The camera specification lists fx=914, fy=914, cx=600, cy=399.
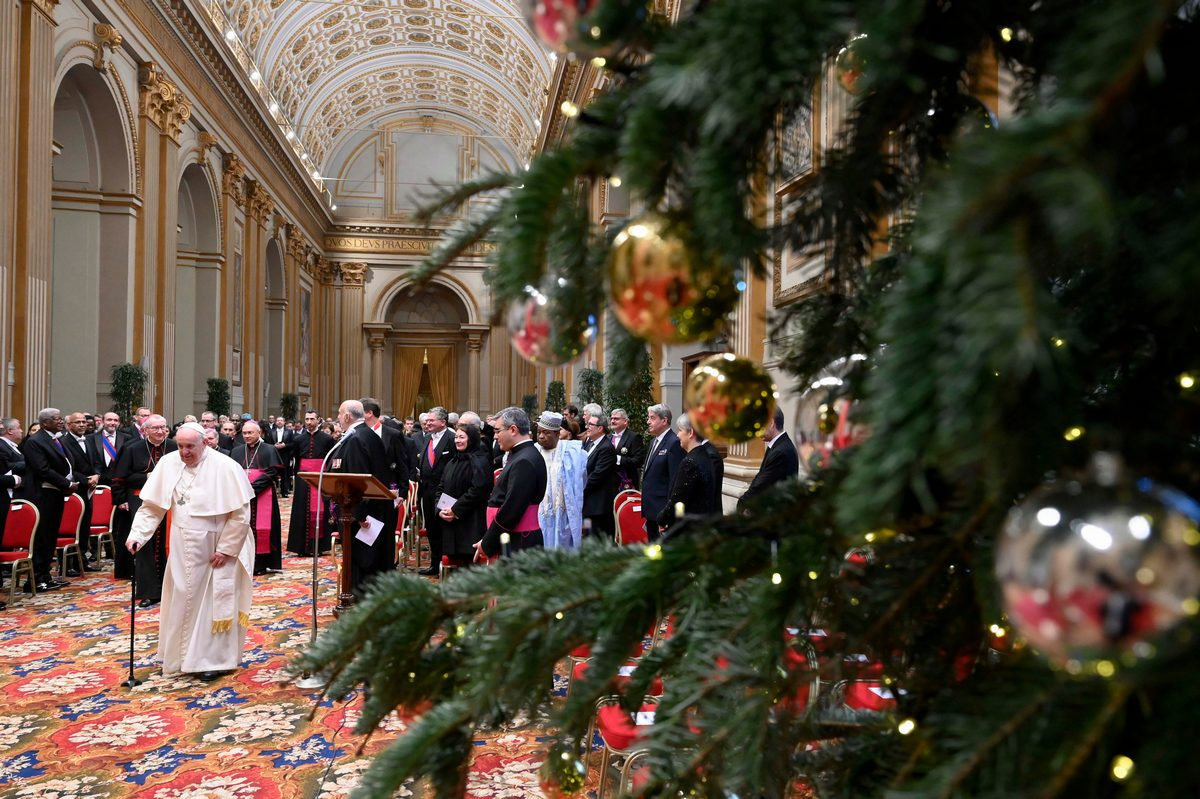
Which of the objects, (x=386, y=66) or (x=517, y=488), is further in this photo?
(x=386, y=66)

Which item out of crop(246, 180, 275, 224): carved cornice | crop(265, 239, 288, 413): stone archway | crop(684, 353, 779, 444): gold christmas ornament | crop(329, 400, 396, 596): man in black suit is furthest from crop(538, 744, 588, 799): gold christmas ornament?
crop(265, 239, 288, 413): stone archway

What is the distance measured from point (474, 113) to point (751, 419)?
32738 millimetres

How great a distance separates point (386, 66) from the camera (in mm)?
28656

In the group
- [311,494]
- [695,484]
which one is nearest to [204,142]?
[311,494]

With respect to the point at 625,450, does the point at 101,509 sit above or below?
below

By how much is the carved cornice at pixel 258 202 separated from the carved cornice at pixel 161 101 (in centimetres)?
536

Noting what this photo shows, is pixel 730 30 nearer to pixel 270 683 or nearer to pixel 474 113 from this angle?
pixel 270 683

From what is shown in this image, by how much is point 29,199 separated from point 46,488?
3.67m

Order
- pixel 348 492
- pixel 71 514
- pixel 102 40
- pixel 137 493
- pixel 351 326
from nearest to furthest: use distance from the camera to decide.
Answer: pixel 348 492 < pixel 71 514 < pixel 137 493 < pixel 102 40 < pixel 351 326

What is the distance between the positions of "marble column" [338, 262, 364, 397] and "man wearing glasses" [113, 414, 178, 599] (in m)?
23.5

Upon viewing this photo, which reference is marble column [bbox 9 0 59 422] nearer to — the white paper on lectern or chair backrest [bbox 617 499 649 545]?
the white paper on lectern

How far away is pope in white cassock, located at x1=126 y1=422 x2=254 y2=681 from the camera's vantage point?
18.3 feet

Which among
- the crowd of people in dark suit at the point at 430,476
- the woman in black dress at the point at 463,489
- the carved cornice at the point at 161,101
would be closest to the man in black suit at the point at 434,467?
the crowd of people in dark suit at the point at 430,476

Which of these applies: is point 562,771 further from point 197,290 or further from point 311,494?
point 197,290
